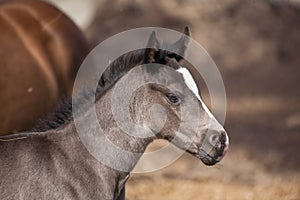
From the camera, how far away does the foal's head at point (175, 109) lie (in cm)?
362

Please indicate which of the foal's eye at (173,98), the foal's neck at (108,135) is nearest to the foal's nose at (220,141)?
the foal's eye at (173,98)

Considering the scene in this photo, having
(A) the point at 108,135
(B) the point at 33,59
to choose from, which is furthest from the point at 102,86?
(B) the point at 33,59

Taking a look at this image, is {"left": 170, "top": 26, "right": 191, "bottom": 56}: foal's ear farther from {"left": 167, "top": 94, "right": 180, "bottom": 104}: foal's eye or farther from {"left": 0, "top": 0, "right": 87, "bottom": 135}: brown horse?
{"left": 0, "top": 0, "right": 87, "bottom": 135}: brown horse

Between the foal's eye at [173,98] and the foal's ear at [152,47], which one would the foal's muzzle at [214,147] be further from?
the foal's ear at [152,47]

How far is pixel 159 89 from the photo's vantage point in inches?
144

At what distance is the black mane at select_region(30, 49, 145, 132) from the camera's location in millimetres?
3730

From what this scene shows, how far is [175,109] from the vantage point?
12.0ft

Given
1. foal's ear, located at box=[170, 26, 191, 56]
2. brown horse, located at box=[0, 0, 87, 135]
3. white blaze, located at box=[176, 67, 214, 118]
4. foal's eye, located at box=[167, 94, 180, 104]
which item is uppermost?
foal's ear, located at box=[170, 26, 191, 56]

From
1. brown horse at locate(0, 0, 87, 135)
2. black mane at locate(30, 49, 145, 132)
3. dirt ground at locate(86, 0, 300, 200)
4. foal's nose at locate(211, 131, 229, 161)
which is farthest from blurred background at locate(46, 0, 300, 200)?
foal's nose at locate(211, 131, 229, 161)

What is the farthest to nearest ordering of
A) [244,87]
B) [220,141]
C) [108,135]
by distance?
[244,87] → [108,135] → [220,141]

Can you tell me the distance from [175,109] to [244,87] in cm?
384

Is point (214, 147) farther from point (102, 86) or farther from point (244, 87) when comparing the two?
point (244, 87)

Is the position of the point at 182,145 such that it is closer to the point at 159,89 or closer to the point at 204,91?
the point at 159,89

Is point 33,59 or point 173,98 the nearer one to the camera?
point 173,98
